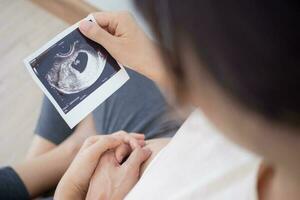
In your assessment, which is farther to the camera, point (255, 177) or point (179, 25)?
point (255, 177)

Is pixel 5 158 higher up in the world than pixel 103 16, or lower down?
lower down

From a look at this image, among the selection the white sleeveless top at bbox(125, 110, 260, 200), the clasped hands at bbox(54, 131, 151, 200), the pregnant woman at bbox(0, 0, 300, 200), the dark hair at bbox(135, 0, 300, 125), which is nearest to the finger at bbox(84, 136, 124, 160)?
the clasped hands at bbox(54, 131, 151, 200)

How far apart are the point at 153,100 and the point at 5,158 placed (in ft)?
2.08

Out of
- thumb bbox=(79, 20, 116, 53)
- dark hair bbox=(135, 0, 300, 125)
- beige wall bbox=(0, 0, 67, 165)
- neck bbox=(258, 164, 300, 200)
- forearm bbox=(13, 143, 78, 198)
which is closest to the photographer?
dark hair bbox=(135, 0, 300, 125)

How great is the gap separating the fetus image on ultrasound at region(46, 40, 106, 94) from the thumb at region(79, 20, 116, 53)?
26 mm

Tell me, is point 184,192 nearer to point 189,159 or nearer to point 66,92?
point 189,159

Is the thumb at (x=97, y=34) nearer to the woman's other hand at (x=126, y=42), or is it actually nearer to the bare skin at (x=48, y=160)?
the woman's other hand at (x=126, y=42)

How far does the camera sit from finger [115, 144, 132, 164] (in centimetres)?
82

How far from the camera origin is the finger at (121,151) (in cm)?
82

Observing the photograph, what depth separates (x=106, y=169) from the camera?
81 centimetres

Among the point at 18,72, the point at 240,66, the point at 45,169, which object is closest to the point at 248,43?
the point at 240,66

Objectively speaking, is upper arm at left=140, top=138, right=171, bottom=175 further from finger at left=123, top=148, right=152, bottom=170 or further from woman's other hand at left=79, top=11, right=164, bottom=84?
woman's other hand at left=79, top=11, right=164, bottom=84

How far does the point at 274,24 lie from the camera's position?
0.27 m

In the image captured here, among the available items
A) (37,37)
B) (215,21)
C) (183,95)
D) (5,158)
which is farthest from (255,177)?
(37,37)
